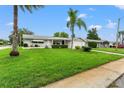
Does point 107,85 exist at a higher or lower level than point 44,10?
lower

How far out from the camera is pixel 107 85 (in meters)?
6.69

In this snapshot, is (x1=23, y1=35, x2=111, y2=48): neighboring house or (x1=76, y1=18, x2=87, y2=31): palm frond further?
(x1=23, y1=35, x2=111, y2=48): neighboring house

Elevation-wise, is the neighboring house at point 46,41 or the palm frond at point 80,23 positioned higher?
the palm frond at point 80,23

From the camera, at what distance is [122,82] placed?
293 inches

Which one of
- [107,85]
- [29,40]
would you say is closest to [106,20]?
[107,85]

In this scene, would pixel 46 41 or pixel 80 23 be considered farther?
pixel 46 41

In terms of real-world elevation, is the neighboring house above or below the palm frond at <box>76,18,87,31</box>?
below

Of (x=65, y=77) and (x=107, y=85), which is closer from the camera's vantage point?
(x=107, y=85)

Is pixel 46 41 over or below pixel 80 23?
below

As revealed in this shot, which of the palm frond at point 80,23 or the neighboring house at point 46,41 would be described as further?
the neighboring house at point 46,41
